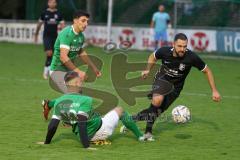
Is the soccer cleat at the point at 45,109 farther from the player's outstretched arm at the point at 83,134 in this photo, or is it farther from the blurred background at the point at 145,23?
the blurred background at the point at 145,23

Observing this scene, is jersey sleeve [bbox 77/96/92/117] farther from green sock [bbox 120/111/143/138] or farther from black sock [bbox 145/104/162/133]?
black sock [bbox 145/104/162/133]

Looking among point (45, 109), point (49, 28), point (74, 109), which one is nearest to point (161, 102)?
point (74, 109)

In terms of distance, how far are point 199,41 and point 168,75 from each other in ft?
62.3

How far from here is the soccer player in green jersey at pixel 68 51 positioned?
1111cm

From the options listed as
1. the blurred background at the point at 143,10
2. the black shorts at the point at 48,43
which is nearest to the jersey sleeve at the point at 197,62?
the black shorts at the point at 48,43

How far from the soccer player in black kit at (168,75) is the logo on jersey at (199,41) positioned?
18.5m

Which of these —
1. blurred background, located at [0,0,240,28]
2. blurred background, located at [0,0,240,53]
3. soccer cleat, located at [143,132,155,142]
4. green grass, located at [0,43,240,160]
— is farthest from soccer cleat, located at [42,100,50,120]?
blurred background, located at [0,0,240,28]

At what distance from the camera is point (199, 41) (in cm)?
2959

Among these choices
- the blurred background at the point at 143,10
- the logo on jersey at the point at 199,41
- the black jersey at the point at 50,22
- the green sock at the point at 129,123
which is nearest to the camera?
the green sock at the point at 129,123

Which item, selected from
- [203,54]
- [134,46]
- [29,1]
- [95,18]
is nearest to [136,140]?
[203,54]

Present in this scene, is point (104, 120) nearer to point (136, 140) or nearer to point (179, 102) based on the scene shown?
point (136, 140)

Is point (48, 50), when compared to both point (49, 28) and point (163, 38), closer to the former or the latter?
point (49, 28)

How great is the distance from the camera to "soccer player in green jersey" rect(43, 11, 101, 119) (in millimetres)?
11107

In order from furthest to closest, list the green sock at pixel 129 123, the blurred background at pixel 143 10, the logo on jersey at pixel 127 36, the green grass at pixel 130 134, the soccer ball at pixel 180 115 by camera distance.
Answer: the logo on jersey at pixel 127 36
the blurred background at pixel 143 10
the soccer ball at pixel 180 115
the green sock at pixel 129 123
the green grass at pixel 130 134
